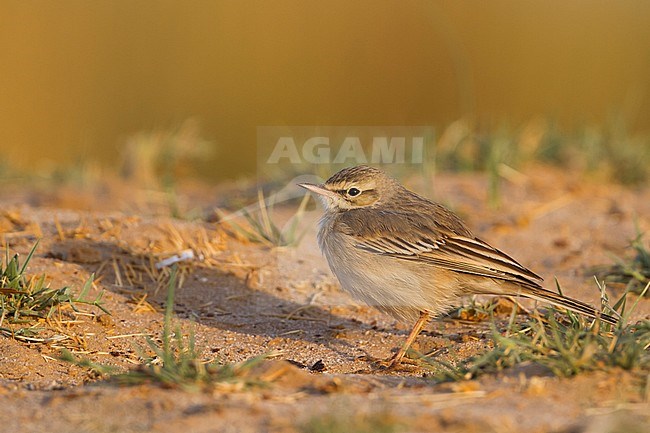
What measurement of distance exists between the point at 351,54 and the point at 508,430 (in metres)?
11.7

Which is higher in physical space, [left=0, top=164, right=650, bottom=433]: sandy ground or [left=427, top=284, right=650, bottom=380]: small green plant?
[left=427, top=284, right=650, bottom=380]: small green plant

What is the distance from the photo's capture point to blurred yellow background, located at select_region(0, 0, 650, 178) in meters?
12.9

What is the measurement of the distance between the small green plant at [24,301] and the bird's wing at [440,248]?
165 cm

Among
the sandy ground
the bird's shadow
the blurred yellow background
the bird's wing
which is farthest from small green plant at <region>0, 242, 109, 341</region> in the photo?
the blurred yellow background

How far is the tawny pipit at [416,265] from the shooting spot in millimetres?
5000

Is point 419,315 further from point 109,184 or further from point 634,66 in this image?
point 634,66

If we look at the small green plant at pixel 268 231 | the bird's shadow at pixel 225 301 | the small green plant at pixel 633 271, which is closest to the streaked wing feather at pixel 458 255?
the bird's shadow at pixel 225 301

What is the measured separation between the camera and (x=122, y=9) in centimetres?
A: 1366

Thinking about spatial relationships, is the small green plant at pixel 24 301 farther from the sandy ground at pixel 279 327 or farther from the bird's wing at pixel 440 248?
the bird's wing at pixel 440 248

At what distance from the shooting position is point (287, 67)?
45.8 feet

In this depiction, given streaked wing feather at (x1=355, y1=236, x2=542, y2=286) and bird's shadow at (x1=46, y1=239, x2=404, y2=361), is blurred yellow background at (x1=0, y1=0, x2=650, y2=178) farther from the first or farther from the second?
streaked wing feather at (x1=355, y1=236, x2=542, y2=286)

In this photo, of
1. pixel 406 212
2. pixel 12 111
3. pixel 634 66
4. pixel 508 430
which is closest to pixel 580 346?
pixel 508 430

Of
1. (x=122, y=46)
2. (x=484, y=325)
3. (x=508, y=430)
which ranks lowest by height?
(x=484, y=325)

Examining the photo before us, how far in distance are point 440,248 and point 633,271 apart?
5.03 feet
